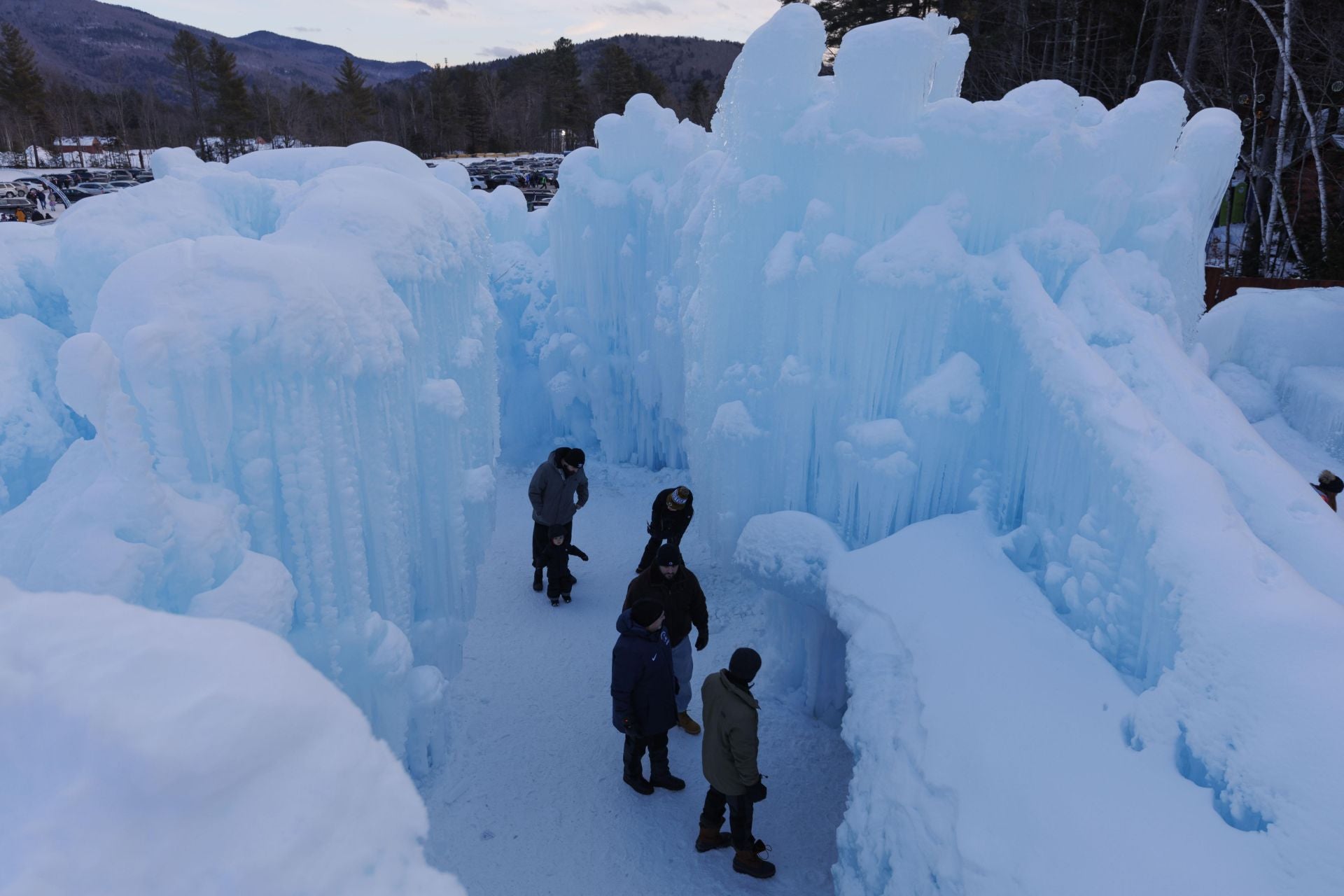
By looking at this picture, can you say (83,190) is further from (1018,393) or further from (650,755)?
Answer: (1018,393)

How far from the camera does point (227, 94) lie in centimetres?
4775

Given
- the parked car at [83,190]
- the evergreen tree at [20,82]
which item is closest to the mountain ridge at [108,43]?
the evergreen tree at [20,82]

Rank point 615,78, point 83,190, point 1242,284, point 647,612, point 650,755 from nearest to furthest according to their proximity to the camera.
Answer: point 647,612 < point 650,755 < point 1242,284 < point 83,190 < point 615,78

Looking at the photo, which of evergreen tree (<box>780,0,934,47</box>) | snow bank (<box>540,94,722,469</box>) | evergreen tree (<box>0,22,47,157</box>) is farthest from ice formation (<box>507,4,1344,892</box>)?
evergreen tree (<box>0,22,47,157</box>)

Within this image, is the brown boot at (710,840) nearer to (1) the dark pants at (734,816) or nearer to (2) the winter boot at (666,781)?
(1) the dark pants at (734,816)

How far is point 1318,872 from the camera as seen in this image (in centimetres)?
251

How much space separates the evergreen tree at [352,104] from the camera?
52.9 meters

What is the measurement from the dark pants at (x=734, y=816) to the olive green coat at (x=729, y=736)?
97mm

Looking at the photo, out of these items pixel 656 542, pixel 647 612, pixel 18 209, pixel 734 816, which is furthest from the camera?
pixel 18 209

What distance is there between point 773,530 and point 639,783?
6.20 feet

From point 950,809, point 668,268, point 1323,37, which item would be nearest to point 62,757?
point 950,809

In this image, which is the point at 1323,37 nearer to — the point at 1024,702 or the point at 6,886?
the point at 1024,702

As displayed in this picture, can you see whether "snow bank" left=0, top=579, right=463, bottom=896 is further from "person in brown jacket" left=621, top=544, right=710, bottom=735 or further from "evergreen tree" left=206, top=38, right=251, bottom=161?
"evergreen tree" left=206, top=38, right=251, bottom=161

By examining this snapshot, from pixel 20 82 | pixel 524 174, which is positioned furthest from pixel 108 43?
pixel 524 174
